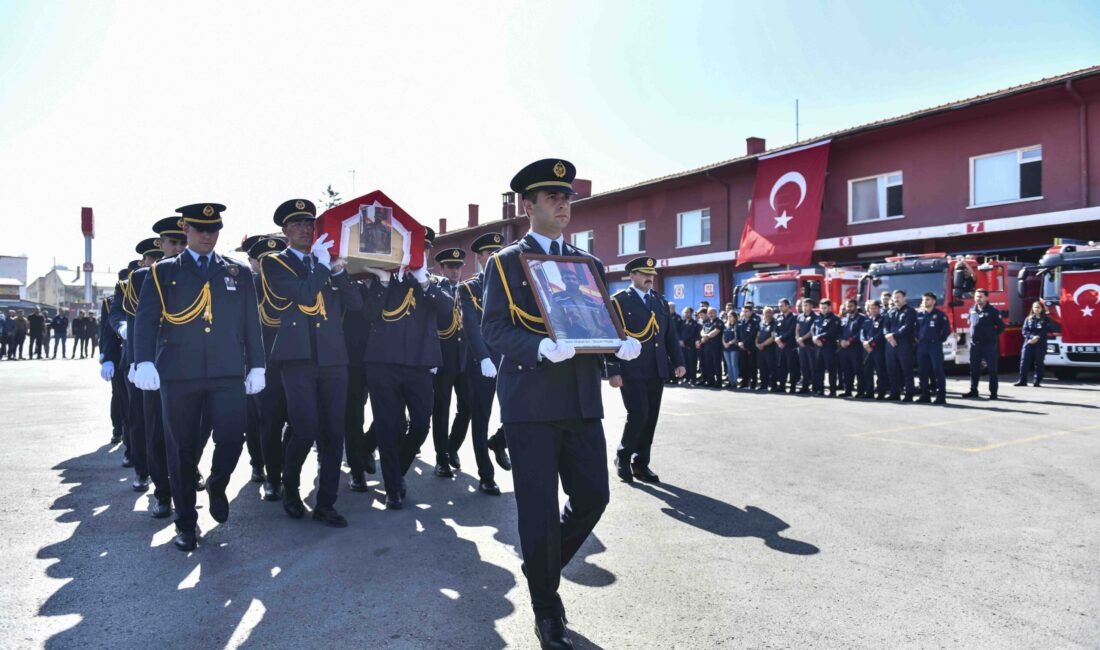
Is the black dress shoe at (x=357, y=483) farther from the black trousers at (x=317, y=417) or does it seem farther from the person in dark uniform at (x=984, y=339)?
the person in dark uniform at (x=984, y=339)

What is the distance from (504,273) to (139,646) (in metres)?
2.24

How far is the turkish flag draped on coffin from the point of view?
23562 mm

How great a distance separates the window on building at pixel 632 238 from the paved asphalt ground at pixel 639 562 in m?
23.9

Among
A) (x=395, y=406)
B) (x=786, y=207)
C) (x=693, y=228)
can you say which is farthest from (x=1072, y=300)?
(x=395, y=406)

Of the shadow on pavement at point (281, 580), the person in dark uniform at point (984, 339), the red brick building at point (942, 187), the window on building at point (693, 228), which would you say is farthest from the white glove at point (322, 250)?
the window on building at point (693, 228)

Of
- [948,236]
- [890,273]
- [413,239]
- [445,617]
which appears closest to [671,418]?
[413,239]

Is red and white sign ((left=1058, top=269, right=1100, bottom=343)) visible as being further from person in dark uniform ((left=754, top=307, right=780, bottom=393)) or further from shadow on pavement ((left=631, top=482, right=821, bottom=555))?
shadow on pavement ((left=631, top=482, right=821, bottom=555))

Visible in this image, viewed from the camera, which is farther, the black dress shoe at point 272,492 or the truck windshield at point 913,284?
the truck windshield at point 913,284

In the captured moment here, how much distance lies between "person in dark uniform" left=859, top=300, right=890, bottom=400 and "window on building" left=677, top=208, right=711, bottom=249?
1392 cm

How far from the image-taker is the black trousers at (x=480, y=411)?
643 centimetres

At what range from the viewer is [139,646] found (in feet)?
10.7

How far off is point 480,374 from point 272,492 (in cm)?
198

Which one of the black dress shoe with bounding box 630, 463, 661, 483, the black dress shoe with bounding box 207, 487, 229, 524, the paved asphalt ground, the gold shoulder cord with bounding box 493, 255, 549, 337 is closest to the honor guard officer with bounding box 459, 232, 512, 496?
the paved asphalt ground

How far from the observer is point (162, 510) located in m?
5.57
